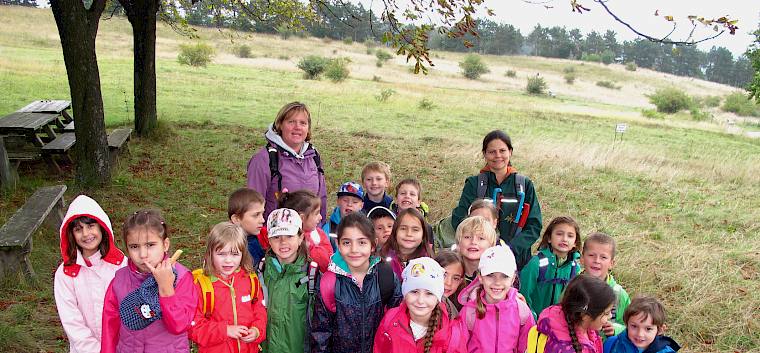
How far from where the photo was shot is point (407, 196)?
4719 mm

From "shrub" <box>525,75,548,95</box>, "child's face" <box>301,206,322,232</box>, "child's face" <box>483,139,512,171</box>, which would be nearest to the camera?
"child's face" <box>301,206,322,232</box>

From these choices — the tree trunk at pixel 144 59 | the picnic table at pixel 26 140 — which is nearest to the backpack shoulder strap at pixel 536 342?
the picnic table at pixel 26 140

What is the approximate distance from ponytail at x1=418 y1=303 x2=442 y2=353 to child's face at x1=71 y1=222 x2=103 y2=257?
201 cm

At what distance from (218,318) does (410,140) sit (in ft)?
38.4

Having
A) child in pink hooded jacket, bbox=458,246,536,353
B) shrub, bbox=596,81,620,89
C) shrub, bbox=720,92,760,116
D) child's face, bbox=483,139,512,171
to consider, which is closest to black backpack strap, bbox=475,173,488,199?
child's face, bbox=483,139,512,171

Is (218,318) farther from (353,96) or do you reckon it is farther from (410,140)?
(353,96)

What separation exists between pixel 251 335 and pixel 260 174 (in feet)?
4.90

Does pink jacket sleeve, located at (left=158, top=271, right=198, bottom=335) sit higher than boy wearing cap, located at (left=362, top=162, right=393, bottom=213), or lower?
lower

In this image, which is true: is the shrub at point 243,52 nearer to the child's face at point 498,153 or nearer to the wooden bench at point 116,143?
the wooden bench at point 116,143

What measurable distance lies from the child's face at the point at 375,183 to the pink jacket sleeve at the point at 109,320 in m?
2.52

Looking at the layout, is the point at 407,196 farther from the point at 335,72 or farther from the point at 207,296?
the point at 335,72

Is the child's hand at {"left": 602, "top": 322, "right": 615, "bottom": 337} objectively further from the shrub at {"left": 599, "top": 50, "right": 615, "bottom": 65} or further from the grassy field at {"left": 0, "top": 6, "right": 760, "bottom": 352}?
the shrub at {"left": 599, "top": 50, "right": 615, "bottom": 65}

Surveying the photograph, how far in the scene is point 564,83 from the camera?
55.5m

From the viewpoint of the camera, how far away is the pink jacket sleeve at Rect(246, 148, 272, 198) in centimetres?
425
